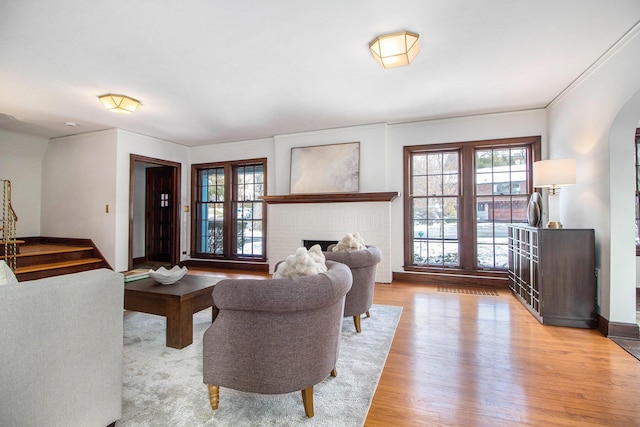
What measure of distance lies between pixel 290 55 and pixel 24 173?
20.7 ft

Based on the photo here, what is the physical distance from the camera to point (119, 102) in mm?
3811

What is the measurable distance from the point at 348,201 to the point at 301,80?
2.23 m

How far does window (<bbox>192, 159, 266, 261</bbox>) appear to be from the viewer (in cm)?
617

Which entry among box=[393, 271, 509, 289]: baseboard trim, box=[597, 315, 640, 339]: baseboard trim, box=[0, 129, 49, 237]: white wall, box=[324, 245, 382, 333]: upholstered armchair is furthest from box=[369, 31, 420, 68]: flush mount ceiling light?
box=[0, 129, 49, 237]: white wall

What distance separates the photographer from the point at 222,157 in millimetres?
→ 6402

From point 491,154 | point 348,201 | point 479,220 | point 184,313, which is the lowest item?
point 184,313

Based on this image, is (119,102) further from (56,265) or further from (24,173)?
(24,173)

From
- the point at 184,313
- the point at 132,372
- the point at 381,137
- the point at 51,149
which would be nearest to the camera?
Answer: the point at 132,372

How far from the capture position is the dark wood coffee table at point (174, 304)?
245 centimetres

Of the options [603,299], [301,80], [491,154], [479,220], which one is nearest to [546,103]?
[491,154]

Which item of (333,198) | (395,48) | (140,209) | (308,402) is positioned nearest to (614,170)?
(395,48)

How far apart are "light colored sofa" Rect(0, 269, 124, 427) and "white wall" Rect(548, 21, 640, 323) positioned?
3928mm

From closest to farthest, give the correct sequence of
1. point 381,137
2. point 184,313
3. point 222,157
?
point 184,313
point 381,137
point 222,157

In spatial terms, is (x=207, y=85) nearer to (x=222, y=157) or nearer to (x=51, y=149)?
(x=222, y=157)
